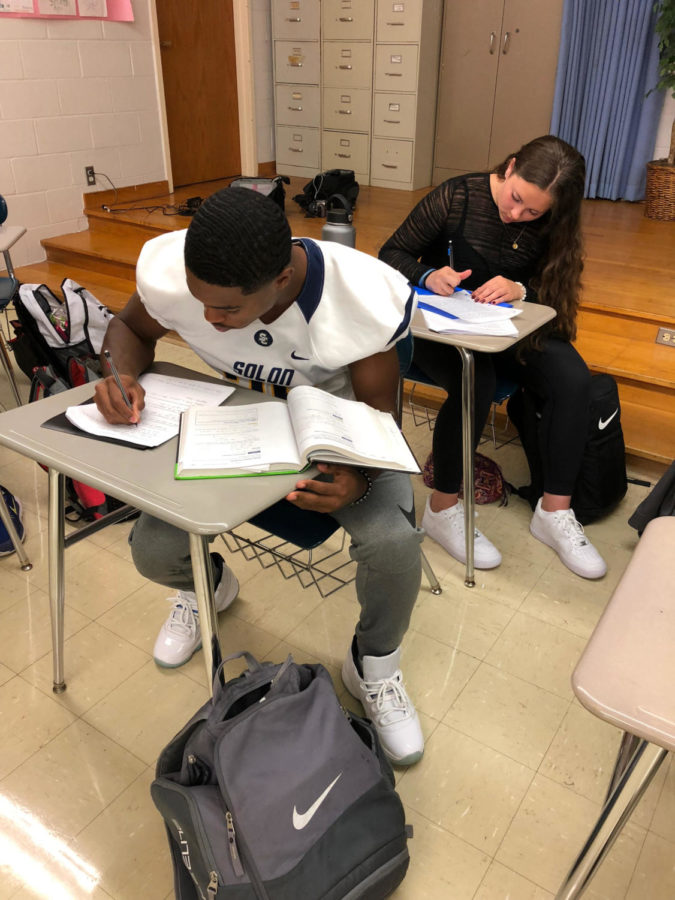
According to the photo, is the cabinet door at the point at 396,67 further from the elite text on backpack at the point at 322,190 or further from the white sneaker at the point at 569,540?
the white sneaker at the point at 569,540

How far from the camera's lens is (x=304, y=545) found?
122 cm

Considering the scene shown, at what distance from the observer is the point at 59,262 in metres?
4.30

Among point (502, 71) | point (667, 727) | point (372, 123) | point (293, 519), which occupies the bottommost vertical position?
point (293, 519)

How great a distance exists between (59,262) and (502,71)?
316cm

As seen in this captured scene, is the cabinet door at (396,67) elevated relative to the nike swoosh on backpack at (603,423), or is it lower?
elevated

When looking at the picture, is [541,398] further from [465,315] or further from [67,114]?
[67,114]

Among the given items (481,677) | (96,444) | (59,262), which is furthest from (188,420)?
(59,262)

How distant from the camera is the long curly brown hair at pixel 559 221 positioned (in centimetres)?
165

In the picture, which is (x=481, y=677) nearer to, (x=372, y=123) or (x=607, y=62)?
(x=607, y=62)

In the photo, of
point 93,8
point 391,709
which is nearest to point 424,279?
point 391,709

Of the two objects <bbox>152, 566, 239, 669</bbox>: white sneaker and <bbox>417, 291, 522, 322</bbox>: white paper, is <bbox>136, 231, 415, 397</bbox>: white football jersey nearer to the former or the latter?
<bbox>417, 291, 522, 322</bbox>: white paper

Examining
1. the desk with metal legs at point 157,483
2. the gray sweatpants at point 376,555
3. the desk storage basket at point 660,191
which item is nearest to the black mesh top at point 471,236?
the gray sweatpants at point 376,555

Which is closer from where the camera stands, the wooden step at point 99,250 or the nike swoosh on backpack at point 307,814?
the nike swoosh on backpack at point 307,814

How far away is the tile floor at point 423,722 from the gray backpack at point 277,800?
0.17 m
